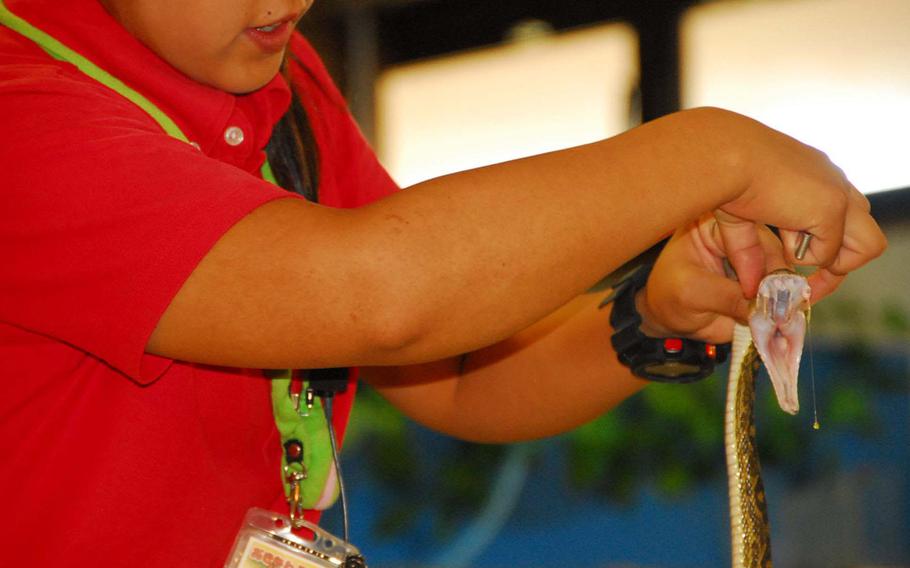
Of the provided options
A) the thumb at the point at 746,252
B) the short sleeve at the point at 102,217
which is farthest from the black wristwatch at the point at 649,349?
the short sleeve at the point at 102,217

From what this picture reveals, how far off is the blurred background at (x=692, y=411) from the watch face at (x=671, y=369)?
6.61 feet

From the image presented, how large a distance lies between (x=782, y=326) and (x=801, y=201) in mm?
147

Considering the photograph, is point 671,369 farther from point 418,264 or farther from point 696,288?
point 418,264

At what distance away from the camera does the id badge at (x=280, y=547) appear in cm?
107

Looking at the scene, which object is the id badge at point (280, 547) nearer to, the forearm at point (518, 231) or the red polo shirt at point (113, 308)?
the red polo shirt at point (113, 308)

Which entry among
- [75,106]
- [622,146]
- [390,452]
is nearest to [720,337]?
[622,146]

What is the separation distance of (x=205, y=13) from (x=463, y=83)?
3368 mm

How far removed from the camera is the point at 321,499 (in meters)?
1.15

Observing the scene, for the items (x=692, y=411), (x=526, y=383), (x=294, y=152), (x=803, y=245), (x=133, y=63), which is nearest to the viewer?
(x=803, y=245)

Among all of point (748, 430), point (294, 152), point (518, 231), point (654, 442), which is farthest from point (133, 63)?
point (654, 442)

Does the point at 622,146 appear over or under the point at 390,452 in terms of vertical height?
over

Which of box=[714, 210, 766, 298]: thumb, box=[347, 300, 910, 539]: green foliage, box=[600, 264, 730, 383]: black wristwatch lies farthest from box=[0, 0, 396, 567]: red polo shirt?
box=[347, 300, 910, 539]: green foliage

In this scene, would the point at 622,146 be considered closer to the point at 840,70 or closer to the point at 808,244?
the point at 808,244

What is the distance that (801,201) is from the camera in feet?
2.91
